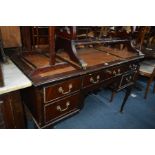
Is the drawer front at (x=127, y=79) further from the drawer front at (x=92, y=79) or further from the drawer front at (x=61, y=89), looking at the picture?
the drawer front at (x=61, y=89)

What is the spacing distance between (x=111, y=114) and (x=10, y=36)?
1.56 meters

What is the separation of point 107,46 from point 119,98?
92 centimetres

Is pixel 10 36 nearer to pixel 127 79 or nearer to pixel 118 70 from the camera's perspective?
pixel 118 70

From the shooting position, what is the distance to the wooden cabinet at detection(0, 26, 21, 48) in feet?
4.39

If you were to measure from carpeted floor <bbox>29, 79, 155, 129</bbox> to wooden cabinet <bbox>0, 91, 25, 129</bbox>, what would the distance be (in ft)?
1.98

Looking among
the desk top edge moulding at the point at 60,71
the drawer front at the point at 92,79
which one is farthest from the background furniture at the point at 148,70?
the drawer front at the point at 92,79

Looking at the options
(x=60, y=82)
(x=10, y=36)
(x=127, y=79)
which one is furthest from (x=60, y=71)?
(x=127, y=79)

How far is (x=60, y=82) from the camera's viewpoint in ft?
3.39

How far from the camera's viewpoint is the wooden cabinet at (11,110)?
3.15ft

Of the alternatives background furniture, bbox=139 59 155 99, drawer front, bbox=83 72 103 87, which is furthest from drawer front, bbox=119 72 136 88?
background furniture, bbox=139 59 155 99

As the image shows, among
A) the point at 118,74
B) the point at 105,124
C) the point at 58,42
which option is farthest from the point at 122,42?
the point at 105,124
